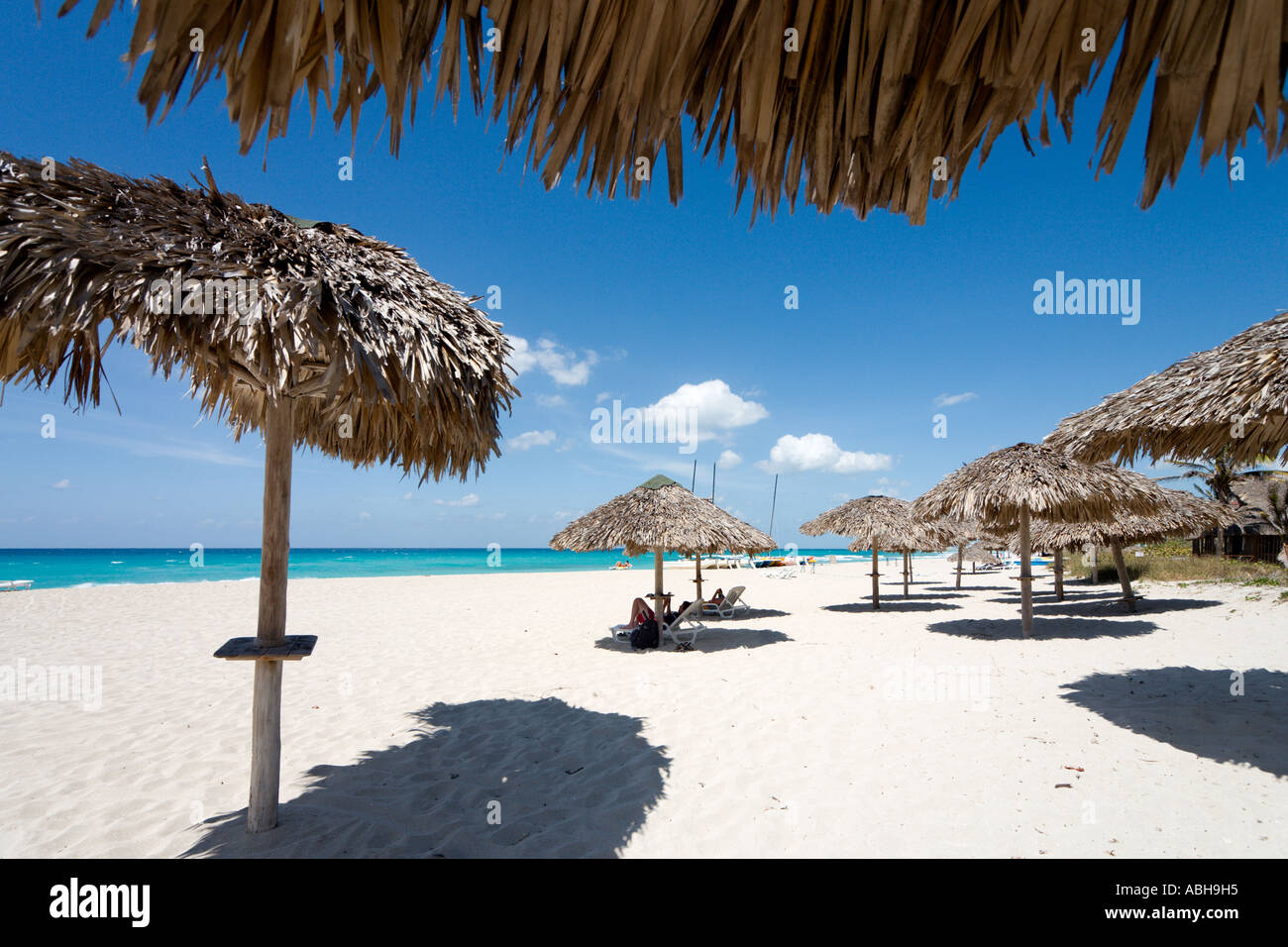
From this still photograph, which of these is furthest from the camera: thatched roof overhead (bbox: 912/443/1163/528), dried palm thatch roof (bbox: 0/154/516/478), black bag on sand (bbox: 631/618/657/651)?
thatched roof overhead (bbox: 912/443/1163/528)

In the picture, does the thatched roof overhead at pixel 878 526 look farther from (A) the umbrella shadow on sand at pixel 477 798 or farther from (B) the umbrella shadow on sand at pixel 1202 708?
(A) the umbrella shadow on sand at pixel 477 798

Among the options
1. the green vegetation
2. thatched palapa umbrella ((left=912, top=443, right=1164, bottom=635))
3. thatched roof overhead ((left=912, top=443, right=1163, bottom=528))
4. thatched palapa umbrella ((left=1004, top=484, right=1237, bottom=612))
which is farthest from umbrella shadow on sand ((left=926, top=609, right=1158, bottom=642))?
the green vegetation

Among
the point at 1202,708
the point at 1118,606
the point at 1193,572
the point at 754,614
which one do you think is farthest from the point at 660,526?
the point at 1193,572

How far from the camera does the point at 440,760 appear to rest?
14.1 ft

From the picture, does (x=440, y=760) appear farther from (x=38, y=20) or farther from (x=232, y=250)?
(x=38, y=20)

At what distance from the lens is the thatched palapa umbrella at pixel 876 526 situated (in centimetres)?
1303

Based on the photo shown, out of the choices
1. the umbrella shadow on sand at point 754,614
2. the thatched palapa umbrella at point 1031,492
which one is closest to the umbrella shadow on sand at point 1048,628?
the thatched palapa umbrella at point 1031,492

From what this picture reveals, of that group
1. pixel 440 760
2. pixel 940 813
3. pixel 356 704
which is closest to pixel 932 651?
pixel 940 813

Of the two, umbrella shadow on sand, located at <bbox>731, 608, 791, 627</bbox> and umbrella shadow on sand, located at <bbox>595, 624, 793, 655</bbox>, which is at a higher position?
umbrella shadow on sand, located at <bbox>595, 624, 793, 655</bbox>

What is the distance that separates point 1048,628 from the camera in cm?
980

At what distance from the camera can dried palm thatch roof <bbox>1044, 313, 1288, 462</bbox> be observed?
4055 mm

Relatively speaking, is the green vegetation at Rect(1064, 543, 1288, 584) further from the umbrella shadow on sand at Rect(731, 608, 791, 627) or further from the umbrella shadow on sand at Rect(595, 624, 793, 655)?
the umbrella shadow on sand at Rect(595, 624, 793, 655)

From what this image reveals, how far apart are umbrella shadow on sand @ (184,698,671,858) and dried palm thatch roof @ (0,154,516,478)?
7.81 ft
